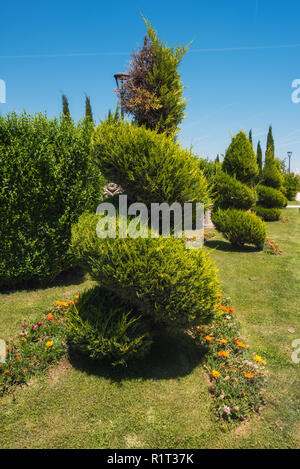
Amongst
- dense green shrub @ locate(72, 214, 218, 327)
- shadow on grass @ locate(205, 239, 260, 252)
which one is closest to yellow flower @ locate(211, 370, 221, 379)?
dense green shrub @ locate(72, 214, 218, 327)

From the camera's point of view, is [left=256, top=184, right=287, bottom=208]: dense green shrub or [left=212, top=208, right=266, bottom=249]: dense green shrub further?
[left=256, top=184, right=287, bottom=208]: dense green shrub

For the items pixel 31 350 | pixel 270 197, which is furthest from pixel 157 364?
pixel 270 197

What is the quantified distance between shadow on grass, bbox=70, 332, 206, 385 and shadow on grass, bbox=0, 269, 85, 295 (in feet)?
10.7

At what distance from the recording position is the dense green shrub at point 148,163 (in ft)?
13.6

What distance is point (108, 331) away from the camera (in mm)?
3932

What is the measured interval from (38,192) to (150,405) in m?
4.95

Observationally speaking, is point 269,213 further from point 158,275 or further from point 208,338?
point 158,275

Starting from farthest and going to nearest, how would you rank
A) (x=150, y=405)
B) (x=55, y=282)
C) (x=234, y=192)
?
(x=234, y=192), (x=55, y=282), (x=150, y=405)

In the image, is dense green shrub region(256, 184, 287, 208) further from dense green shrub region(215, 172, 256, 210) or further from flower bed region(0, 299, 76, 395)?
flower bed region(0, 299, 76, 395)

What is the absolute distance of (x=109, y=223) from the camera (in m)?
3.99

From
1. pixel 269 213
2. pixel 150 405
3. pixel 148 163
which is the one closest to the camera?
pixel 150 405

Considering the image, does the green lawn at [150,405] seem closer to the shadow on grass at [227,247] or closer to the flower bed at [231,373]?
the flower bed at [231,373]

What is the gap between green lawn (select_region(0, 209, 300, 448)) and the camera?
10.4 feet

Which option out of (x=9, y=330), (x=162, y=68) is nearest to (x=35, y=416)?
(x=9, y=330)
